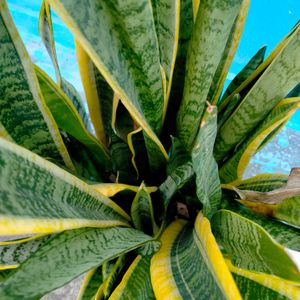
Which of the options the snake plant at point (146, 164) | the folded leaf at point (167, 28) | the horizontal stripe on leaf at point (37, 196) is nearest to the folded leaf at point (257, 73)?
the snake plant at point (146, 164)

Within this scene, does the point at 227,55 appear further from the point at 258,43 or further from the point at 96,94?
the point at 258,43

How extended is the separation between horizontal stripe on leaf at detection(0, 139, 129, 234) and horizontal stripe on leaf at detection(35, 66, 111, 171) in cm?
10

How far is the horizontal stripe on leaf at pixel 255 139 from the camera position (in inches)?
15.4

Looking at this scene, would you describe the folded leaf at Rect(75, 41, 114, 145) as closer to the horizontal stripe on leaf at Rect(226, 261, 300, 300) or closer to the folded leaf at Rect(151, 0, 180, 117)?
the folded leaf at Rect(151, 0, 180, 117)

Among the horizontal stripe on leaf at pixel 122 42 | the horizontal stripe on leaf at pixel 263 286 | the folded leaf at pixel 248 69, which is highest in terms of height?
the folded leaf at pixel 248 69

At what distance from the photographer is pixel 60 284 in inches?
9.9

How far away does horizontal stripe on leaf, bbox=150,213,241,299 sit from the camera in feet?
0.88

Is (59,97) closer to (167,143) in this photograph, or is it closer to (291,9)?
(167,143)

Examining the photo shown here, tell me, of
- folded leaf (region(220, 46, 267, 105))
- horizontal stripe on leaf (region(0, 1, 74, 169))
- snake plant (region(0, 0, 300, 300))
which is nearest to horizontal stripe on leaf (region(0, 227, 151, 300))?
snake plant (region(0, 0, 300, 300))

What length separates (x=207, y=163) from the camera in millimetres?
335

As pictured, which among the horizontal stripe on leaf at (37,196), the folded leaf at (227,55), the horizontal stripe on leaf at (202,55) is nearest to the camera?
the horizontal stripe on leaf at (37,196)

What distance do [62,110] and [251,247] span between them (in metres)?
0.22

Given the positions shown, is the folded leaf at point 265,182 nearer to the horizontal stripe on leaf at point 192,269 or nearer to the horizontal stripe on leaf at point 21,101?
the horizontal stripe on leaf at point 192,269

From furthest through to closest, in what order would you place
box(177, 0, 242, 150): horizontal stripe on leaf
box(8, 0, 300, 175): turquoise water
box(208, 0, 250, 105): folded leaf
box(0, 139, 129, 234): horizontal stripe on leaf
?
box(8, 0, 300, 175): turquoise water → box(208, 0, 250, 105): folded leaf → box(177, 0, 242, 150): horizontal stripe on leaf → box(0, 139, 129, 234): horizontal stripe on leaf
